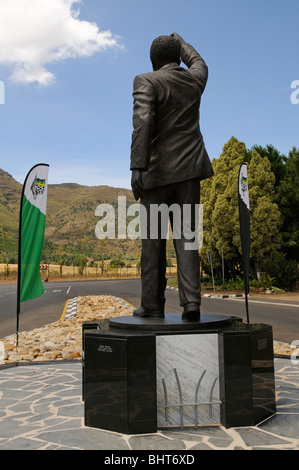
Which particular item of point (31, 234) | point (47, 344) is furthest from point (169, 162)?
point (47, 344)

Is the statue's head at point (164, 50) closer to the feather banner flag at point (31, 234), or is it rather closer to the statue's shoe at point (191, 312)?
the statue's shoe at point (191, 312)

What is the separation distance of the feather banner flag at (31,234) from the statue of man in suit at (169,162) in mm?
4108

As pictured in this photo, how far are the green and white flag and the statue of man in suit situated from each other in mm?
4109

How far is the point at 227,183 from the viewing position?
2517 cm

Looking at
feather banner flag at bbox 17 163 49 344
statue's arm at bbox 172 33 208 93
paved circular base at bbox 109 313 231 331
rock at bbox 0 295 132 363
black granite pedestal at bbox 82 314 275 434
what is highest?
statue's arm at bbox 172 33 208 93

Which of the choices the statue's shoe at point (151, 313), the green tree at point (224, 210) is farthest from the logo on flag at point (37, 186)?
the green tree at point (224, 210)

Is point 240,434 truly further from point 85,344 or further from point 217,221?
point 217,221

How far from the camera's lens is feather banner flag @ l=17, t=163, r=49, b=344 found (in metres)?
7.90

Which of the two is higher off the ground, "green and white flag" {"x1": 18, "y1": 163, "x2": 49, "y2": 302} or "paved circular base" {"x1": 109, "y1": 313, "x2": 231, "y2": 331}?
"green and white flag" {"x1": 18, "y1": 163, "x2": 49, "y2": 302}

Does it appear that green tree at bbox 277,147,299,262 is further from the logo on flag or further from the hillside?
the hillside

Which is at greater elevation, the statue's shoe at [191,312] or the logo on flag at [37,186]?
the logo on flag at [37,186]

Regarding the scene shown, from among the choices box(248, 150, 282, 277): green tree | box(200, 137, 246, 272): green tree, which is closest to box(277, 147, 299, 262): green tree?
box(248, 150, 282, 277): green tree

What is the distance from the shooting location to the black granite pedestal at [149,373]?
3.46 metres
